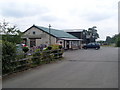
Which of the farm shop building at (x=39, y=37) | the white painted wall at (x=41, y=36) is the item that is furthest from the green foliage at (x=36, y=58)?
the white painted wall at (x=41, y=36)

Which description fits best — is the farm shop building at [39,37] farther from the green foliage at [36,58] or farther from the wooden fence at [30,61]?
the green foliage at [36,58]

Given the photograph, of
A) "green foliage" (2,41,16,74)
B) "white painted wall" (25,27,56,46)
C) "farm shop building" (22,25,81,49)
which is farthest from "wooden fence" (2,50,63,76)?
"white painted wall" (25,27,56,46)

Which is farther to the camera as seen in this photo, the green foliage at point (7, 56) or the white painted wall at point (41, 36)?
the white painted wall at point (41, 36)

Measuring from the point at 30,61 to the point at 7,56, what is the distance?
2.91 m

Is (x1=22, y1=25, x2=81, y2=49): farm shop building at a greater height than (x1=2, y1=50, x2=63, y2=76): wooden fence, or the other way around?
(x1=22, y1=25, x2=81, y2=49): farm shop building

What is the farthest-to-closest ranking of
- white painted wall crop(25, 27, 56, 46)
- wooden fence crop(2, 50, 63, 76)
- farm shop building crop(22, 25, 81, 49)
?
white painted wall crop(25, 27, 56, 46) → farm shop building crop(22, 25, 81, 49) → wooden fence crop(2, 50, 63, 76)

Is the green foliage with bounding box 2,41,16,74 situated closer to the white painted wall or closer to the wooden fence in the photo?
the wooden fence

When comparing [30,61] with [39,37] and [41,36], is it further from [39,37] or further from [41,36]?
[39,37]

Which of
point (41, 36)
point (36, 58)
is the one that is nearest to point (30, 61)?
point (36, 58)

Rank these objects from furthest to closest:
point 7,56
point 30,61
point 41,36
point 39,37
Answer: point 39,37
point 41,36
point 30,61
point 7,56

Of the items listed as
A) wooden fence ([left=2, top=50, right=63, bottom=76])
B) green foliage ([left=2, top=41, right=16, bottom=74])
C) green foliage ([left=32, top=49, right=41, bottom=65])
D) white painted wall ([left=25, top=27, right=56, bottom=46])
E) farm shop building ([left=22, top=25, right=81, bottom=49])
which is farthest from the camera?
white painted wall ([left=25, top=27, right=56, bottom=46])

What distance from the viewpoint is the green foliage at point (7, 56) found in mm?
7739

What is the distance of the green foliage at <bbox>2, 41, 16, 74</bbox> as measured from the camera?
7.74 m

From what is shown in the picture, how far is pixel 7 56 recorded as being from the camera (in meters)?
7.90
